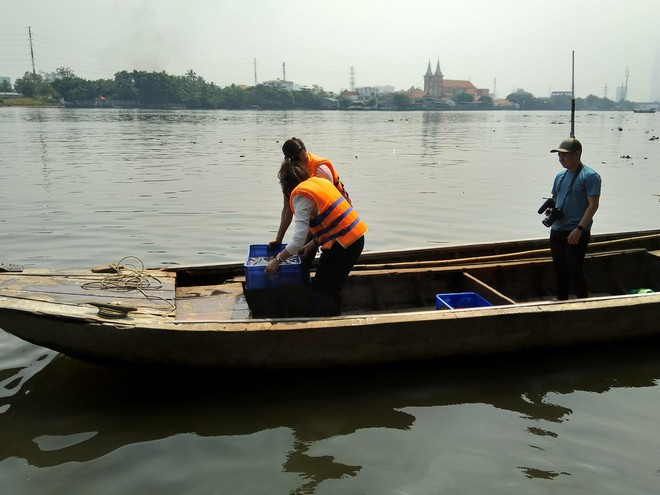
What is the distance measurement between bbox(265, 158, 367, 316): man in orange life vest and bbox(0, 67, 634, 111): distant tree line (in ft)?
365

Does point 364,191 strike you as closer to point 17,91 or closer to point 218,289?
point 218,289

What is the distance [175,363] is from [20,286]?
5.16 feet

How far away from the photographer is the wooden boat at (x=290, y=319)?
4.09 m

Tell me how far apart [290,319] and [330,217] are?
91 cm

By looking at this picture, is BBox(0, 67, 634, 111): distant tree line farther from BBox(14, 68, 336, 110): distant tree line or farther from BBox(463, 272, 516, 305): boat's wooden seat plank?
BBox(463, 272, 516, 305): boat's wooden seat plank

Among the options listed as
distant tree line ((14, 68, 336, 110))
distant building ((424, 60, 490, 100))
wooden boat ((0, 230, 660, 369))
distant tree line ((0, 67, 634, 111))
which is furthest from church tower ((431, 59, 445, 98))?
wooden boat ((0, 230, 660, 369))

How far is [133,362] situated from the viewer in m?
4.25

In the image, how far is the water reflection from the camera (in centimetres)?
394

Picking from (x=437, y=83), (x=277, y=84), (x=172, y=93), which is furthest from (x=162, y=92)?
(x=437, y=83)

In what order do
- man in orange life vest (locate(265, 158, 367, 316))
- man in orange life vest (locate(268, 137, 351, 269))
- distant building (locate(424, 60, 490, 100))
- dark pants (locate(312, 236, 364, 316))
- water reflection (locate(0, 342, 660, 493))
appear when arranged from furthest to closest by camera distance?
1. distant building (locate(424, 60, 490, 100))
2. dark pants (locate(312, 236, 364, 316))
3. man in orange life vest (locate(268, 137, 351, 269))
4. man in orange life vest (locate(265, 158, 367, 316))
5. water reflection (locate(0, 342, 660, 493))

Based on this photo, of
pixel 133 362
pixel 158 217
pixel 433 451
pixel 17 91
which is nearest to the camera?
pixel 433 451

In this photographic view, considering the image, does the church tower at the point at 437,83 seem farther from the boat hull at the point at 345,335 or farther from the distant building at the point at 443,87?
the boat hull at the point at 345,335

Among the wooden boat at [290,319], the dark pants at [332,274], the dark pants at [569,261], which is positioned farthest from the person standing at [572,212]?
the dark pants at [332,274]

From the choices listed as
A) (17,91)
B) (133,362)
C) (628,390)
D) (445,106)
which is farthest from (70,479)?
(445,106)
